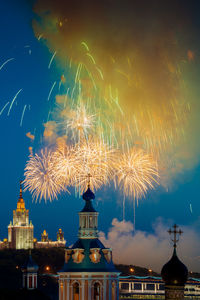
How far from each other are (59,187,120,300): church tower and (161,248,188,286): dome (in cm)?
1425

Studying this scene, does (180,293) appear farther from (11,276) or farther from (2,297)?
(11,276)

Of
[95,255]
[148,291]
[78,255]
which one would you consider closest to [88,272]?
[95,255]

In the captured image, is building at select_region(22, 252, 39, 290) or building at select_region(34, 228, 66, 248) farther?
building at select_region(34, 228, 66, 248)

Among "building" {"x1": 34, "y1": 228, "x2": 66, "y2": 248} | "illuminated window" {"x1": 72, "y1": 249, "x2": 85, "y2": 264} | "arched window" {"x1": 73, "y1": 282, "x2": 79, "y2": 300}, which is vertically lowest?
"arched window" {"x1": 73, "y1": 282, "x2": 79, "y2": 300}

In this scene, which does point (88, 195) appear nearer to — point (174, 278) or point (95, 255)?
point (95, 255)

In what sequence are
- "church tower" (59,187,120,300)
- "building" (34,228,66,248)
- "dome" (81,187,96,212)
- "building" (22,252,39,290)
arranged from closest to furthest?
"church tower" (59,187,120,300) → "dome" (81,187,96,212) → "building" (22,252,39,290) → "building" (34,228,66,248)

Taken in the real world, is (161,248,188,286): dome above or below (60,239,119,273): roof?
below

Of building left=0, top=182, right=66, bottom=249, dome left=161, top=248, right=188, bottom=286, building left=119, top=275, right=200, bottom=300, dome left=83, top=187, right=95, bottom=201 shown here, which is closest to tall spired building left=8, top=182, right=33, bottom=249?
building left=0, top=182, right=66, bottom=249

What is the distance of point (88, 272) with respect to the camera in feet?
203

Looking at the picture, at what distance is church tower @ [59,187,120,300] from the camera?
61.9m

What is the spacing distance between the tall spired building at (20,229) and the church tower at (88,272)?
409 feet

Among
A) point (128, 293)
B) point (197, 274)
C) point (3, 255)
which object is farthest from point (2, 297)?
point (3, 255)

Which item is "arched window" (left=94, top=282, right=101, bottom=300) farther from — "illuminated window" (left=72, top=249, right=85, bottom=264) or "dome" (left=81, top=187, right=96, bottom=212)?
"dome" (left=81, top=187, right=96, bottom=212)

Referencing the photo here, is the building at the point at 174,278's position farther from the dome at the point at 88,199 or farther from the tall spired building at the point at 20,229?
the tall spired building at the point at 20,229
